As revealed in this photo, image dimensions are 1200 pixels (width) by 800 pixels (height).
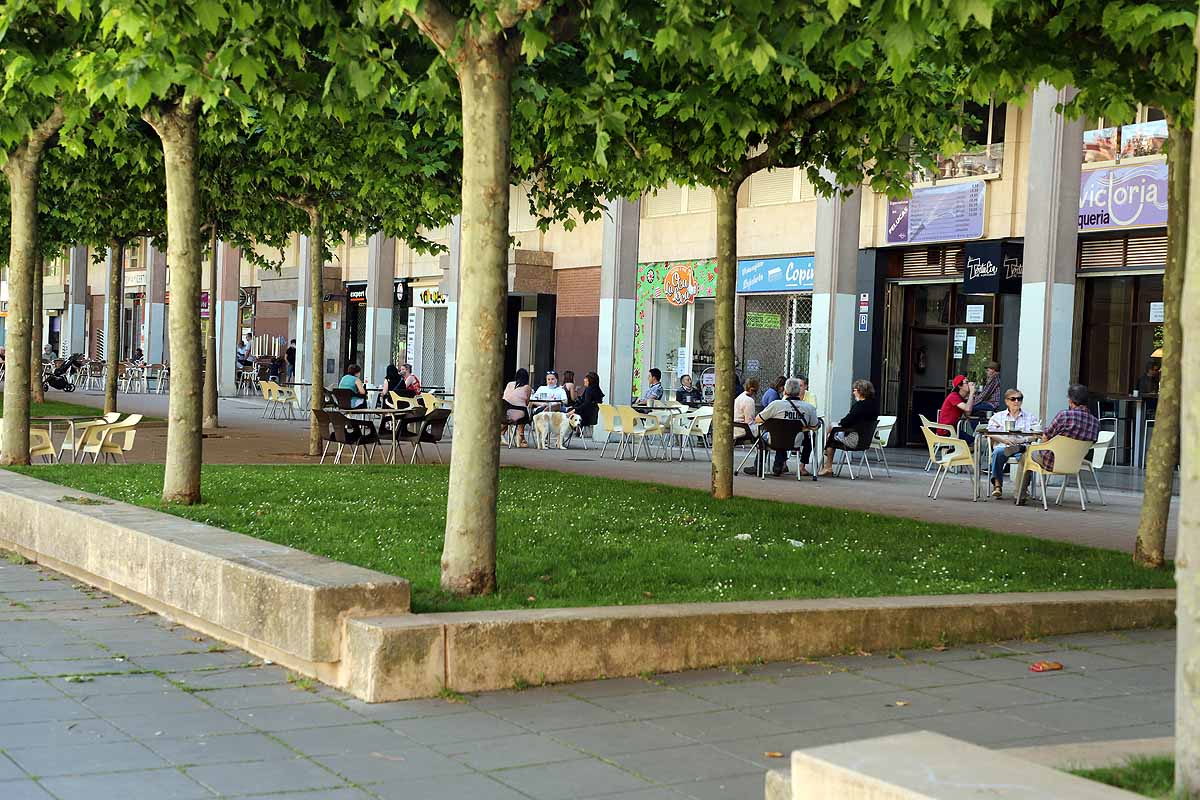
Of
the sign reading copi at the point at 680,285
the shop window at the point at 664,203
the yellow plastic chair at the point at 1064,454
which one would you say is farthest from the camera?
the shop window at the point at 664,203

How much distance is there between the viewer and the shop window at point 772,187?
86.5ft

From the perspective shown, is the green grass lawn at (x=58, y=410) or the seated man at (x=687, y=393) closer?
the green grass lawn at (x=58, y=410)

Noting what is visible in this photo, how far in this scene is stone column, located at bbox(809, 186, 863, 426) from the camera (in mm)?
23375

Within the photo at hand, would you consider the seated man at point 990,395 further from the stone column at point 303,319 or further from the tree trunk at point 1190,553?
the stone column at point 303,319

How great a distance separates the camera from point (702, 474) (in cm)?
1880

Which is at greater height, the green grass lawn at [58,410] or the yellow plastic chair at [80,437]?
the yellow plastic chair at [80,437]

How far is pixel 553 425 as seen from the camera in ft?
77.8

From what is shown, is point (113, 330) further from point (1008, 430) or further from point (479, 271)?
point (479, 271)

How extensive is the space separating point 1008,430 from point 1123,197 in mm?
5472

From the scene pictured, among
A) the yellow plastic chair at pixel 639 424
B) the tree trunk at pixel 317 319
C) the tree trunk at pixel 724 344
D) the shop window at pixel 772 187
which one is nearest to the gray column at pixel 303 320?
the shop window at pixel 772 187

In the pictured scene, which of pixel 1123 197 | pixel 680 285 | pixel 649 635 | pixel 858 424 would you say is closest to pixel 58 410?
pixel 680 285

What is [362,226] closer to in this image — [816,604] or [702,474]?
[702,474]

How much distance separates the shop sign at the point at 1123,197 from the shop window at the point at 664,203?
9.36m

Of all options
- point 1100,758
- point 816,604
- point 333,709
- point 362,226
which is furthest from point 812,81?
point 362,226
